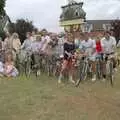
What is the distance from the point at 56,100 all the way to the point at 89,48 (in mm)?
6365

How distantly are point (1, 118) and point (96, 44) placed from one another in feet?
29.8

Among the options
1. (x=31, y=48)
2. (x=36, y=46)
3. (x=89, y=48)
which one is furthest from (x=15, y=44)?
(x=89, y=48)

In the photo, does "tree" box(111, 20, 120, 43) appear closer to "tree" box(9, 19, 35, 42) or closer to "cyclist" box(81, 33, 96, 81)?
"tree" box(9, 19, 35, 42)

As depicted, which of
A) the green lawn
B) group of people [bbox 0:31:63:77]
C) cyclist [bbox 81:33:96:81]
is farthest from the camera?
group of people [bbox 0:31:63:77]

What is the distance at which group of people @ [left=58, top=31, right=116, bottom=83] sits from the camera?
Result: 783 inches

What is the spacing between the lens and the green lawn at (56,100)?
12.6 meters

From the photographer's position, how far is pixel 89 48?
21.0 metres

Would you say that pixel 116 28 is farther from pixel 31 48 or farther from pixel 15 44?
pixel 31 48

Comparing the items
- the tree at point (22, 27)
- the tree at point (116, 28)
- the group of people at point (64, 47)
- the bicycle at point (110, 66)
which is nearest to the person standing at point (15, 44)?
the group of people at point (64, 47)

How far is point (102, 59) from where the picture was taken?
2042 cm

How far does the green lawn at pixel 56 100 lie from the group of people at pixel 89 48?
76 cm

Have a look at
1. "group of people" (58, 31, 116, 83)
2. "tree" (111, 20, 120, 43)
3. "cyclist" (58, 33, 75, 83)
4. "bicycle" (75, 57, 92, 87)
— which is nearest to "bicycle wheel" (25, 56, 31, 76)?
"group of people" (58, 31, 116, 83)

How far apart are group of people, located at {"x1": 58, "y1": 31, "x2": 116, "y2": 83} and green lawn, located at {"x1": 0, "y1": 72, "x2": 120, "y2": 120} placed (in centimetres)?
76

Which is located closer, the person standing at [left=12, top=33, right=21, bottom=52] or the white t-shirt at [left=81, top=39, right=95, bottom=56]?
the white t-shirt at [left=81, top=39, right=95, bottom=56]
